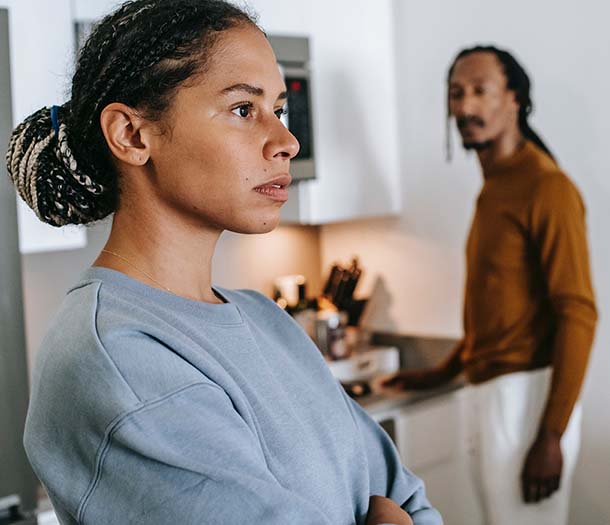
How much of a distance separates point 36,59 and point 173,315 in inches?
51.3

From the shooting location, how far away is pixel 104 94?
99 cm

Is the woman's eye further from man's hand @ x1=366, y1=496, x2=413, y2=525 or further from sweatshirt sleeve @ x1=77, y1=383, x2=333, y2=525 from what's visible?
man's hand @ x1=366, y1=496, x2=413, y2=525

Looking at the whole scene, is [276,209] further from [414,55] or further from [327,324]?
[414,55]

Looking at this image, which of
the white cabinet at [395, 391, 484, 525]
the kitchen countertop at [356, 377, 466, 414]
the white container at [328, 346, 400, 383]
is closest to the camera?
the kitchen countertop at [356, 377, 466, 414]

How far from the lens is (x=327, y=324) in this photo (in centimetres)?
308

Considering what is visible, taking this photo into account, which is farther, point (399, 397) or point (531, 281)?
point (399, 397)

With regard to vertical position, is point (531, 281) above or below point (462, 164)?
below

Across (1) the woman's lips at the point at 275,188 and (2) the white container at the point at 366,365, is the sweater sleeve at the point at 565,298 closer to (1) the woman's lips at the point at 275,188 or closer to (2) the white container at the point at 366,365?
(2) the white container at the point at 366,365

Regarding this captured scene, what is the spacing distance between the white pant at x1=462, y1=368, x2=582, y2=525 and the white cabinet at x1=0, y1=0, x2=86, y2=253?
123cm

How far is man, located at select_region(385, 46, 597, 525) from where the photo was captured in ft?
7.66

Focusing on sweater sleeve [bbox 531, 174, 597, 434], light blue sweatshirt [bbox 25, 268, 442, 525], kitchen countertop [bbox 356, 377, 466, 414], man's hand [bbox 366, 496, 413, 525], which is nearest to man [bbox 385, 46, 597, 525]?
sweater sleeve [bbox 531, 174, 597, 434]

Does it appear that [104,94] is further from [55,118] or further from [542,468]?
[542,468]

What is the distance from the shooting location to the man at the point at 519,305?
233 centimetres

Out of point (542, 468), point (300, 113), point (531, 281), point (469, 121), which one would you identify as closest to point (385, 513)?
point (542, 468)
